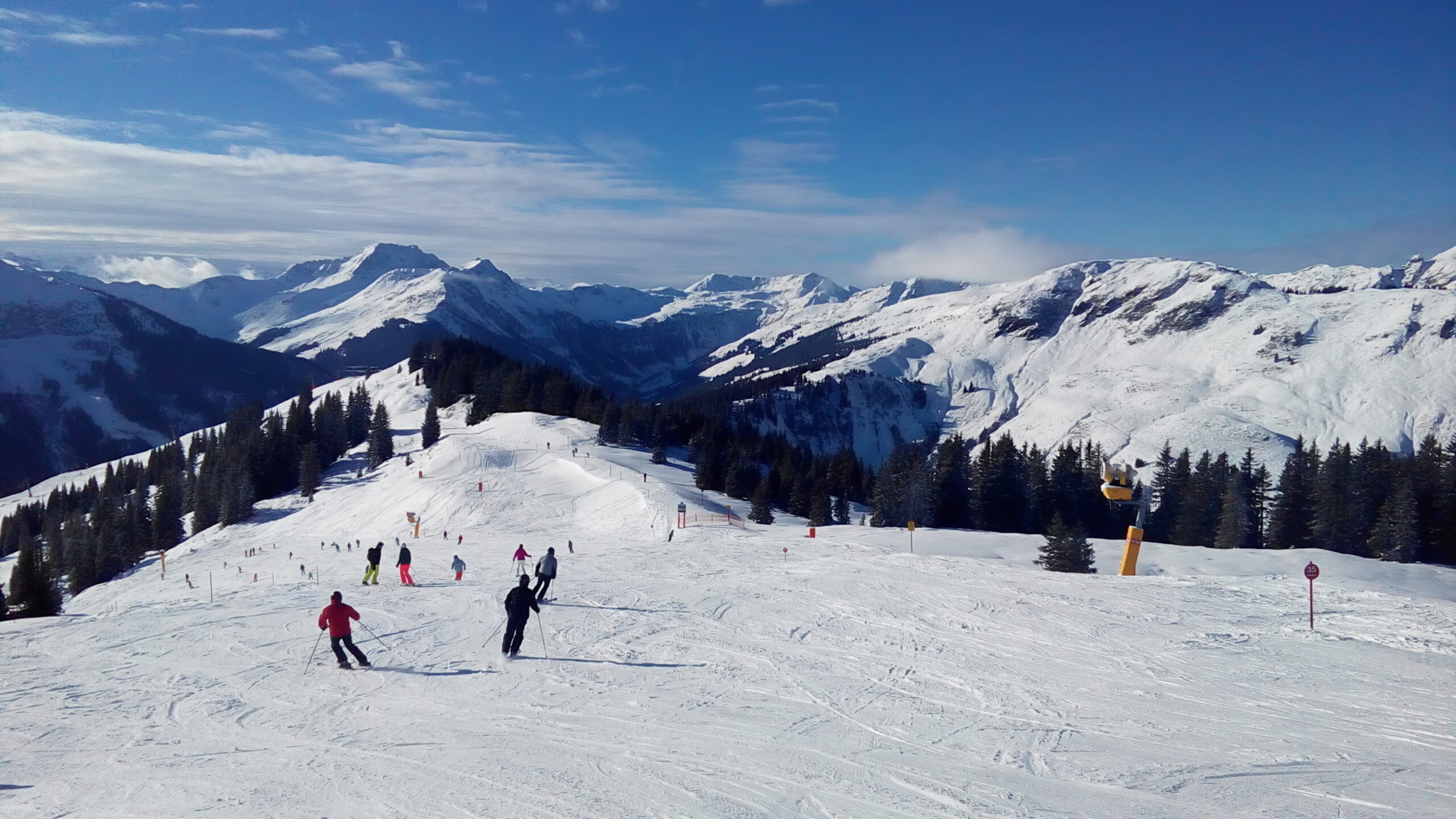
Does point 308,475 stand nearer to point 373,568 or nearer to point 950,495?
point 373,568

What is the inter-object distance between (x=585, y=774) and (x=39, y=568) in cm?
5030

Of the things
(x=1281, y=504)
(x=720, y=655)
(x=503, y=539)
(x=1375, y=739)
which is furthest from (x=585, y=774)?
(x=1281, y=504)

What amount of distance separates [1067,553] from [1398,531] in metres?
22.6

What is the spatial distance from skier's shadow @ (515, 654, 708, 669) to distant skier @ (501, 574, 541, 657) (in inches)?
11.2

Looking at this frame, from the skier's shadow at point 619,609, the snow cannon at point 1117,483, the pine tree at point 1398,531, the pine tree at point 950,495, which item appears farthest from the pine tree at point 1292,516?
the skier's shadow at point 619,609

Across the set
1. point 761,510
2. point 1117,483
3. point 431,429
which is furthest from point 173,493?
point 1117,483

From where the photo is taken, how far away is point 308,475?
7294 centimetres

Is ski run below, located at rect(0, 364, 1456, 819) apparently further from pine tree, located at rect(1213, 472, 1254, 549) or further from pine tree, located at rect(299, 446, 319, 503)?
pine tree, located at rect(299, 446, 319, 503)

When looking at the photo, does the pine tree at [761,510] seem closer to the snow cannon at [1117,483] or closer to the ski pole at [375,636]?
the snow cannon at [1117,483]

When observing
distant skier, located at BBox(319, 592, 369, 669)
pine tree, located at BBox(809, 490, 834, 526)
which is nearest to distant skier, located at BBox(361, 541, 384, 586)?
distant skier, located at BBox(319, 592, 369, 669)

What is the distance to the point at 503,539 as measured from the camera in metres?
37.3

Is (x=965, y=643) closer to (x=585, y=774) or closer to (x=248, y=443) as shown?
(x=585, y=774)

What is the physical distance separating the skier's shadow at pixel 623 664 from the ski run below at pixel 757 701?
13 centimetres

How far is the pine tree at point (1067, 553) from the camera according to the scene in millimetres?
34466
